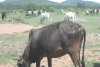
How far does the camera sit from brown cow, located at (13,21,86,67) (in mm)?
3029

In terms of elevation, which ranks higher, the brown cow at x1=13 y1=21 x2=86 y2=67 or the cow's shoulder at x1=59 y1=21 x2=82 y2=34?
the cow's shoulder at x1=59 y1=21 x2=82 y2=34

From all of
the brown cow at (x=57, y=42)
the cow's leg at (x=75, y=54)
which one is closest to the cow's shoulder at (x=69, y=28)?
the brown cow at (x=57, y=42)

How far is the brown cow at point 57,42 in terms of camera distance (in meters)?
3.03

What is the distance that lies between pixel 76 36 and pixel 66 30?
301mm

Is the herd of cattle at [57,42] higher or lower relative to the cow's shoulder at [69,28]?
lower

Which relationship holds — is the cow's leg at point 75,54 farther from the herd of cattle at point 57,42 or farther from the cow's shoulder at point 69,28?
the cow's shoulder at point 69,28

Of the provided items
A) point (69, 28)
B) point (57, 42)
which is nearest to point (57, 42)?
point (57, 42)

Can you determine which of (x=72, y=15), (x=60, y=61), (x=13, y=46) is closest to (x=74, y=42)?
(x=60, y=61)

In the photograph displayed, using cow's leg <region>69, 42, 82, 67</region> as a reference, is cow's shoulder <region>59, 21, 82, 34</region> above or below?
above

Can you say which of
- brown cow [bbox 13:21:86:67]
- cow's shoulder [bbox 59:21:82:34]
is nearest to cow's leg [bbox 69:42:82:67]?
brown cow [bbox 13:21:86:67]

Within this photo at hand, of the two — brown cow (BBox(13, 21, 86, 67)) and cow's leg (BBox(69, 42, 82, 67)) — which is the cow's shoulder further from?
cow's leg (BBox(69, 42, 82, 67))

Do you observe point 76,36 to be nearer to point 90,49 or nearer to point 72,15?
point 90,49

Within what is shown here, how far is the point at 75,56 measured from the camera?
2994 millimetres

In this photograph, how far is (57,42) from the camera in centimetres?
313
